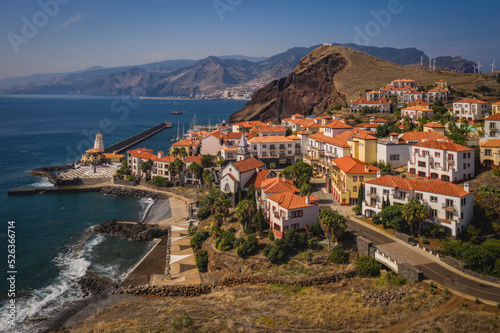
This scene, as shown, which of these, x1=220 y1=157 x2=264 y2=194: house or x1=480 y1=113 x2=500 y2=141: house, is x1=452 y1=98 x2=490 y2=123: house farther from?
x1=220 y1=157 x2=264 y2=194: house

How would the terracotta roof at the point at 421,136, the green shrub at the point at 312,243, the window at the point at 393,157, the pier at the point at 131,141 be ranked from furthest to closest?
the pier at the point at 131,141 < the terracotta roof at the point at 421,136 < the window at the point at 393,157 < the green shrub at the point at 312,243

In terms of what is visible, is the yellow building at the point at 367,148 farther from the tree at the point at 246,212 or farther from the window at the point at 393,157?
the tree at the point at 246,212

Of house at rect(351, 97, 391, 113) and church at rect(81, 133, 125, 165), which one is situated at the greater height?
house at rect(351, 97, 391, 113)

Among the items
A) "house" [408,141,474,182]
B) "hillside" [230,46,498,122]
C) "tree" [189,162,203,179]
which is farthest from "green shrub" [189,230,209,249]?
"hillside" [230,46,498,122]

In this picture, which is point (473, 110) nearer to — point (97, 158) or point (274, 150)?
point (274, 150)

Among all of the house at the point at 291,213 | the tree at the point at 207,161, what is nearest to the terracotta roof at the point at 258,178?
the house at the point at 291,213

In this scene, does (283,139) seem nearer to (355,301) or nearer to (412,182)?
(412,182)

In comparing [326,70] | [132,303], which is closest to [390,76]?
[326,70]
